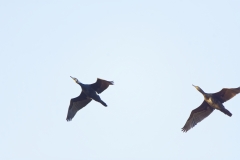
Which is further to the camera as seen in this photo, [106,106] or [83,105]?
[83,105]

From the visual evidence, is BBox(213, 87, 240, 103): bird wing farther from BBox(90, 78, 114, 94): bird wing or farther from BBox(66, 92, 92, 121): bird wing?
BBox(66, 92, 92, 121): bird wing

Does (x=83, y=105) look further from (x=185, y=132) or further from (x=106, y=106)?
(x=185, y=132)

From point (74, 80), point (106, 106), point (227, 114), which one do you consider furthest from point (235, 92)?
point (74, 80)

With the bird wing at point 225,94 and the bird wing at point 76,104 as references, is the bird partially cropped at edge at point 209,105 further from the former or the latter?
the bird wing at point 76,104

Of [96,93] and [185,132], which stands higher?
[96,93]

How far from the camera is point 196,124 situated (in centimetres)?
4388

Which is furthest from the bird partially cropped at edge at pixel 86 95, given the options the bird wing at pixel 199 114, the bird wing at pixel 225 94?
the bird wing at pixel 225 94

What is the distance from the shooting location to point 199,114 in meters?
43.9

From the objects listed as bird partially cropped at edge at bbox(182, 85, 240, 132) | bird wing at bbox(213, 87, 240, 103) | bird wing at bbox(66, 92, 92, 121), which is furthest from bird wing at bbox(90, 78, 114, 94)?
bird wing at bbox(213, 87, 240, 103)

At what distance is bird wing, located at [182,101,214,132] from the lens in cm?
4375

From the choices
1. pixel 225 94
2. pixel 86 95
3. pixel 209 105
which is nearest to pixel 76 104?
pixel 86 95

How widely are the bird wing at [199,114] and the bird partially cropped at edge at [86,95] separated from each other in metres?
6.14

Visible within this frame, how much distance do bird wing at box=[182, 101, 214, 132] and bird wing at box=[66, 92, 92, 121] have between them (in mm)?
7432

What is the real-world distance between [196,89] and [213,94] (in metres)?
1.83
